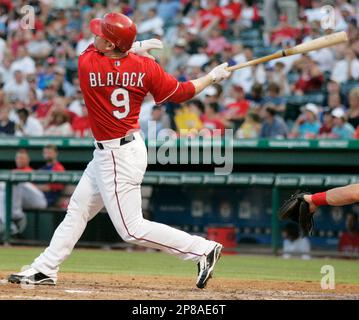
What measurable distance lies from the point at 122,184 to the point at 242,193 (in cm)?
530

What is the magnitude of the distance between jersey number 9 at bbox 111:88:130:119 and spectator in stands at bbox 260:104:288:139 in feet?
18.4

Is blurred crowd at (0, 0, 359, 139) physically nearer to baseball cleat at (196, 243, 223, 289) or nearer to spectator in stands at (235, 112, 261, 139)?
spectator in stands at (235, 112, 261, 139)

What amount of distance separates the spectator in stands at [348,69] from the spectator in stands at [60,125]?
3.83 metres

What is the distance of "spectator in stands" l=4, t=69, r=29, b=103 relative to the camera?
15.7m

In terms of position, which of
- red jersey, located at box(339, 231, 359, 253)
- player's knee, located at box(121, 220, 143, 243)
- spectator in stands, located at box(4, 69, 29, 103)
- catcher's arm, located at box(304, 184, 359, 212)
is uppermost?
spectator in stands, located at box(4, 69, 29, 103)

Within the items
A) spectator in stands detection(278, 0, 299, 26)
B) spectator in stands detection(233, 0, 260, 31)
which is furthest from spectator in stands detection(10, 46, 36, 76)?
spectator in stands detection(278, 0, 299, 26)

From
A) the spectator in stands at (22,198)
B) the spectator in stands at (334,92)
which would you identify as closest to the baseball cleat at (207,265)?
the spectator in stands at (22,198)

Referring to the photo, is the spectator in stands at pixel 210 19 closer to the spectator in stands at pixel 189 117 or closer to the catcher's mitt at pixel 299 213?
the spectator in stands at pixel 189 117

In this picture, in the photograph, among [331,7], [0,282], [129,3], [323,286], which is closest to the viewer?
[0,282]

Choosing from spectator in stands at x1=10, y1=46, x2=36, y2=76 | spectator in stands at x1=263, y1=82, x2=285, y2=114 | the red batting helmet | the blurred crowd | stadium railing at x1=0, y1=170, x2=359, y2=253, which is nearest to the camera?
the red batting helmet

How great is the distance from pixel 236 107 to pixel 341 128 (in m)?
1.94

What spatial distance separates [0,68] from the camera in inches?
653
